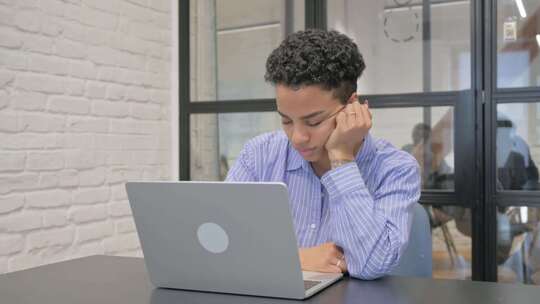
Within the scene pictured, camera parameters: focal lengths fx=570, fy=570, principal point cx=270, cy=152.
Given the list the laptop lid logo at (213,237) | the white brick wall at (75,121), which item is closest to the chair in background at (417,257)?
the laptop lid logo at (213,237)

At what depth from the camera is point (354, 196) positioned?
119cm

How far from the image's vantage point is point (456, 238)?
245 cm

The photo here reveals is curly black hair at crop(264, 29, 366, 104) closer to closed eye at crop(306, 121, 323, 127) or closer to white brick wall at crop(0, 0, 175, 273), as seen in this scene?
closed eye at crop(306, 121, 323, 127)

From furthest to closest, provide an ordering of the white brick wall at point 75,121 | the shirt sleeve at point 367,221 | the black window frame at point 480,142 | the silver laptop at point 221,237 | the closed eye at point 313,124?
the black window frame at point 480,142 → the white brick wall at point 75,121 → the closed eye at point 313,124 → the shirt sleeve at point 367,221 → the silver laptop at point 221,237

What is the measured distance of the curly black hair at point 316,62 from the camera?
3.93 ft

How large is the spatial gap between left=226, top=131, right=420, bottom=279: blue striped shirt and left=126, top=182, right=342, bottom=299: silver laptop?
5.3 inches

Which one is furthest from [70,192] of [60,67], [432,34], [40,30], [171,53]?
[432,34]

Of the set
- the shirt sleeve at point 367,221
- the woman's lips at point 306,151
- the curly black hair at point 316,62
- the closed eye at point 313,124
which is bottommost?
the shirt sleeve at point 367,221

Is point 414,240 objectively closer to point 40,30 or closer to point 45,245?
point 45,245

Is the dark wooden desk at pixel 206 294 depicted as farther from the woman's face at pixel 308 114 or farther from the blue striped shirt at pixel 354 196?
the woman's face at pixel 308 114

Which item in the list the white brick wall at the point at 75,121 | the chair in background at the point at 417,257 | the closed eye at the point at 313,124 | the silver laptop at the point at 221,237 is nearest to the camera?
the silver laptop at the point at 221,237

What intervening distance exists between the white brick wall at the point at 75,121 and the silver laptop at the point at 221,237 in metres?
1.27

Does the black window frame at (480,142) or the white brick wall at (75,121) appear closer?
the white brick wall at (75,121)

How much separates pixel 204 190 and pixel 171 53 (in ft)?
7.20
